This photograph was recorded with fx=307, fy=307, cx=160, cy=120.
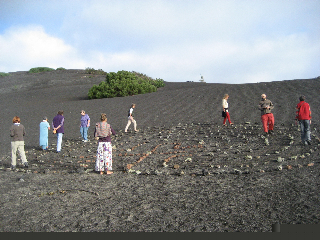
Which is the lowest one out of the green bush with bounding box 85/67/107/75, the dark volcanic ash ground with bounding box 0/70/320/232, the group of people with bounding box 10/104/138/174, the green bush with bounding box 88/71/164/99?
the dark volcanic ash ground with bounding box 0/70/320/232

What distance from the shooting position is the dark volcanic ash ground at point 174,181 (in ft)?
18.7

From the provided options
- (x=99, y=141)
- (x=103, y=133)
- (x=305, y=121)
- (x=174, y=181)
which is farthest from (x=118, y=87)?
(x=174, y=181)

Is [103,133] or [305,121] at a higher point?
[305,121]

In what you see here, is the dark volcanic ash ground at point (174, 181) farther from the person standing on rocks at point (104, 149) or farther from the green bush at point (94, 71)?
the green bush at point (94, 71)

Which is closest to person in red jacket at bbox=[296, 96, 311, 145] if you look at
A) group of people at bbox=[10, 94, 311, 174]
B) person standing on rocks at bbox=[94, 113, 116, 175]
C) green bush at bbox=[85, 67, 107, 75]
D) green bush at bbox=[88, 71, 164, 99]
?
group of people at bbox=[10, 94, 311, 174]

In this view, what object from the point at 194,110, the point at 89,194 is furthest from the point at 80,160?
the point at 194,110

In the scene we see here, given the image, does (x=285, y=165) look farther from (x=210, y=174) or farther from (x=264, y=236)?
(x=264, y=236)

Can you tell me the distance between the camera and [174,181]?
28.1ft

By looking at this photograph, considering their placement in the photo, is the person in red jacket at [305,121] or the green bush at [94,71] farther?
the green bush at [94,71]

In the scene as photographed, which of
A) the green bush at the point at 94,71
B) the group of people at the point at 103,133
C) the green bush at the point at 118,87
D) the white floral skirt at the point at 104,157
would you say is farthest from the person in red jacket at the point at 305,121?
the green bush at the point at 94,71

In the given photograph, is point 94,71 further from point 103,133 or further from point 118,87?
point 103,133

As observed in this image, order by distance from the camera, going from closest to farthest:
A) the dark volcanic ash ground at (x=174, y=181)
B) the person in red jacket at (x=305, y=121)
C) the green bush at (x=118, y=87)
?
the dark volcanic ash ground at (x=174, y=181)
the person in red jacket at (x=305, y=121)
the green bush at (x=118, y=87)

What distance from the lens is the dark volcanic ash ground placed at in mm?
5707

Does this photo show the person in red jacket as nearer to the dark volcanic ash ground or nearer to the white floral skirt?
the dark volcanic ash ground
